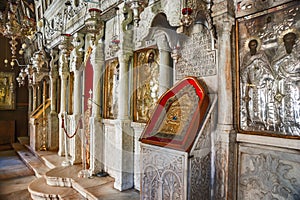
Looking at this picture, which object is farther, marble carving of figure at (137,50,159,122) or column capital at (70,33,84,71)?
column capital at (70,33,84,71)

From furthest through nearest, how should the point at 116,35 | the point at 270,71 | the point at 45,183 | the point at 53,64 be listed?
1. the point at 53,64
2. the point at 45,183
3. the point at 116,35
4. the point at 270,71

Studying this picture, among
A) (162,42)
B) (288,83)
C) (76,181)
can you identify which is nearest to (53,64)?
(76,181)

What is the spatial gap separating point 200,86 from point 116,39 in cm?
225

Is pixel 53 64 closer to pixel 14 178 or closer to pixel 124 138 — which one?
pixel 14 178

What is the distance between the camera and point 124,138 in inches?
153

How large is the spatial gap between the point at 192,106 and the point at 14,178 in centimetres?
512

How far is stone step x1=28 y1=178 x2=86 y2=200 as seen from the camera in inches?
151

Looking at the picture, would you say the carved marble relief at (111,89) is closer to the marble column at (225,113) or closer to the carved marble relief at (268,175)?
the marble column at (225,113)

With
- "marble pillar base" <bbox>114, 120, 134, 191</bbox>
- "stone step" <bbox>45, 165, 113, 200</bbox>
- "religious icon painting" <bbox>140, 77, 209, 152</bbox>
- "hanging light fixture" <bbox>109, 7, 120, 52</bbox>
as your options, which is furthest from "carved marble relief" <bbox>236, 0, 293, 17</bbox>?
"stone step" <bbox>45, 165, 113, 200</bbox>

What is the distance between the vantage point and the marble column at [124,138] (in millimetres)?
3861

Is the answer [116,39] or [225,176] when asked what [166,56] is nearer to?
[116,39]

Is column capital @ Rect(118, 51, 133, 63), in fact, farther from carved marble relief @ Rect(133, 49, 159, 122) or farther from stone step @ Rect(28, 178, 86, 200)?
stone step @ Rect(28, 178, 86, 200)

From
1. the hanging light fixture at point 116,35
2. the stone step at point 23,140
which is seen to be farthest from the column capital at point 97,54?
the stone step at point 23,140

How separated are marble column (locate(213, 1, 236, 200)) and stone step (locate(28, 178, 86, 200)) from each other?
246 centimetres
